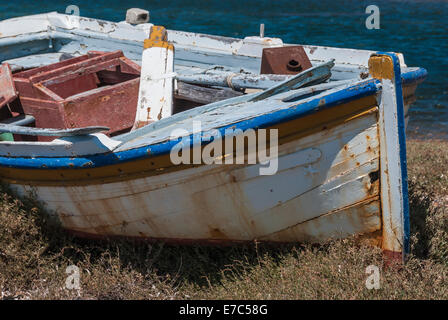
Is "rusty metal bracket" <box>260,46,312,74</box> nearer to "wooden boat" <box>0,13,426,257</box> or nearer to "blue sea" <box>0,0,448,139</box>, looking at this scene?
"wooden boat" <box>0,13,426,257</box>

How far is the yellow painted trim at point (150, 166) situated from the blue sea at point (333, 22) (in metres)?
7.04

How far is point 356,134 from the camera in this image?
3615 mm

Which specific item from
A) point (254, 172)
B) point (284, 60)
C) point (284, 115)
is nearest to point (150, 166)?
point (254, 172)

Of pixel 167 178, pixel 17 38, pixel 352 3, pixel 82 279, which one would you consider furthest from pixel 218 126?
pixel 352 3

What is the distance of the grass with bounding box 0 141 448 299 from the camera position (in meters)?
3.70

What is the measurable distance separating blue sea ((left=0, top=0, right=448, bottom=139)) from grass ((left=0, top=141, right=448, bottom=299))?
670cm

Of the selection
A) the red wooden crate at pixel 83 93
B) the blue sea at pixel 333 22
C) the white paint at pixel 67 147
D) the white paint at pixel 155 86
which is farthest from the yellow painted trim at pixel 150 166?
the blue sea at pixel 333 22

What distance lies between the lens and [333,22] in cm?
1811

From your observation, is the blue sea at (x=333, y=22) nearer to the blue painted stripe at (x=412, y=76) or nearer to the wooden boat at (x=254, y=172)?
the blue painted stripe at (x=412, y=76)

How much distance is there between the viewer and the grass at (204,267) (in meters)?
3.70
